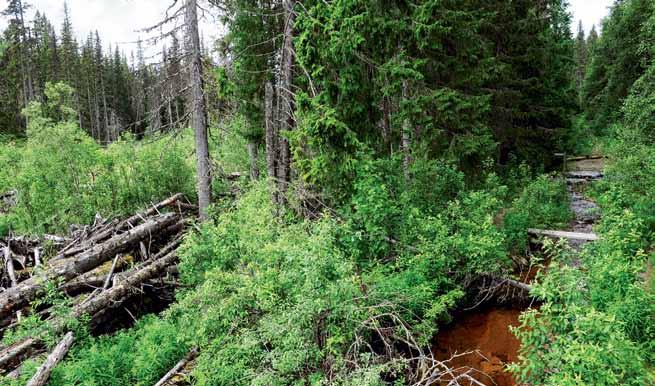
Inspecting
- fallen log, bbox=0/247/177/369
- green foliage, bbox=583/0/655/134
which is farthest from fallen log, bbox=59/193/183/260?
green foliage, bbox=583/0/655/134

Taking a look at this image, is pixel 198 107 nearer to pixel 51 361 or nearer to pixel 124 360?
pixel 124 360

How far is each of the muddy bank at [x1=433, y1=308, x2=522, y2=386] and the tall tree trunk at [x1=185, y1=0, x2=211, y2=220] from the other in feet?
21.9

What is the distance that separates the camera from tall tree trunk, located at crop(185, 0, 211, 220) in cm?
1012

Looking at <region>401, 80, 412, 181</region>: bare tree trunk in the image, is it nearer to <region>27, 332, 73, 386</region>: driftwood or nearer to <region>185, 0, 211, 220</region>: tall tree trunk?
<region>185, 0, 211, 220</region>: tall tree trunk

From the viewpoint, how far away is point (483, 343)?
24.2 feet

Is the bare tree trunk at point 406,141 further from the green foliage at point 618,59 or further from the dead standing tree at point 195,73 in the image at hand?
the green foliage at point 618,59

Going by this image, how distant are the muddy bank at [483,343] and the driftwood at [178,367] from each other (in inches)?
162

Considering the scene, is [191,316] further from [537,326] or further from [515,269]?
[515,269]

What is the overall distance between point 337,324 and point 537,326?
259 centimetres

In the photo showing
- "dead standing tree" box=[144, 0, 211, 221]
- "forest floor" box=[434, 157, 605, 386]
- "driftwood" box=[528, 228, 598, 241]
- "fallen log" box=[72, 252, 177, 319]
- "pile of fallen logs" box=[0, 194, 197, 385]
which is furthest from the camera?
"driftwood" box=[528, 228, 598, 241]

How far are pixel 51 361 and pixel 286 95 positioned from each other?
7074mm

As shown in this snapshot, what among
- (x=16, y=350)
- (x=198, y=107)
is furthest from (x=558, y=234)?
(x=16, y=350)

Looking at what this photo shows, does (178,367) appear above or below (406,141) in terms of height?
below

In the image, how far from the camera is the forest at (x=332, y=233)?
17.3 ft
